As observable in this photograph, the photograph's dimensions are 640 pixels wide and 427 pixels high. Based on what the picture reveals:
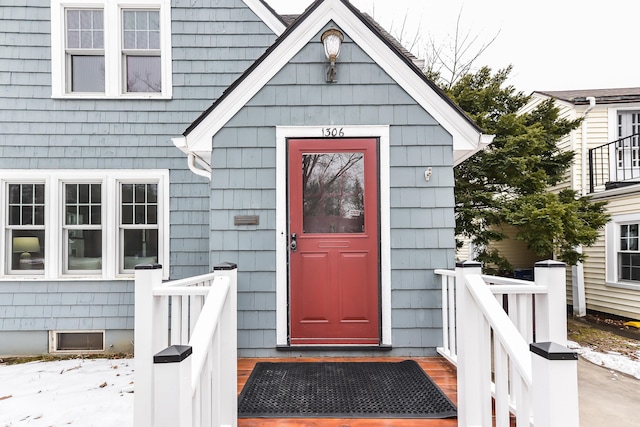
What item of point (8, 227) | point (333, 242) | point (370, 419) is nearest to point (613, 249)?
point (333, 242)

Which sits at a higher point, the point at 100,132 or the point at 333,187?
the point at 100,132

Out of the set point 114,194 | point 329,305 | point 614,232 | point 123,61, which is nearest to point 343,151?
point 329,305

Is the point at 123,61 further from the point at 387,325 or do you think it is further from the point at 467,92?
the point at 467,92

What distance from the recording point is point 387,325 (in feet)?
10.5

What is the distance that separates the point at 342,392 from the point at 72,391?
8.87ft

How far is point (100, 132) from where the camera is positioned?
177 inches

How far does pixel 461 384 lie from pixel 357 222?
1.65m

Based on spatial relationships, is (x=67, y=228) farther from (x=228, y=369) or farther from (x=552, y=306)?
(x=552, y=306)

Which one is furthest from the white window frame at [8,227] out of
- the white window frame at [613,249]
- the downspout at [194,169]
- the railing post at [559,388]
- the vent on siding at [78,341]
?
the white window frame at [613,249]

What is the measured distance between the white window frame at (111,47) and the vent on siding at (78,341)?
3062 mm

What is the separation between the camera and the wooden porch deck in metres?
2.09

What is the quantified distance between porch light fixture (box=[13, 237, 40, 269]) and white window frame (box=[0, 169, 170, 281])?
4.3 inches

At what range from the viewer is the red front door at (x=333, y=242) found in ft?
10.5

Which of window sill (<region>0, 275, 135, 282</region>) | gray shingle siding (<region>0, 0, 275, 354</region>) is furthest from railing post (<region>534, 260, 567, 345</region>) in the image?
window sill (<region>0, 275, 135, 282</region>)
